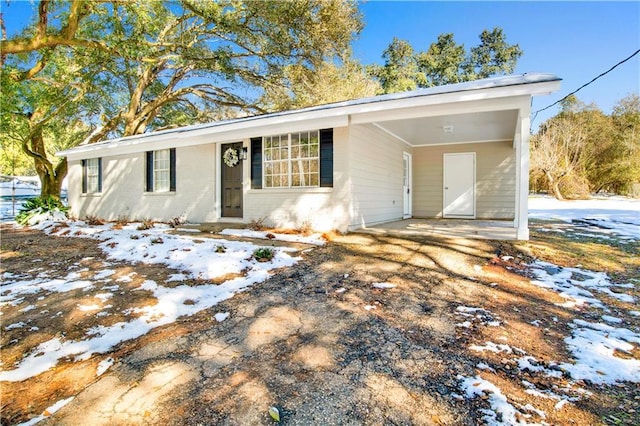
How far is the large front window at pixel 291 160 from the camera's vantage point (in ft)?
25.7

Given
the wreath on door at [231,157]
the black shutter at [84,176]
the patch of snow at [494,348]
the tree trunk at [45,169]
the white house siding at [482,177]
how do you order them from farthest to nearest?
1. the tree trunk at [45,169]
2. the black shutter at [84,176]
3. the white house siding at [482,177]
4. the wreath on door at [231,157]
5. the patch of snow at [494,348]

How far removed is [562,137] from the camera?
20812 mm

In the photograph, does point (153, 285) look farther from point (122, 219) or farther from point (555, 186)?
point (555, 186)

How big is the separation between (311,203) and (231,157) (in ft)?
9.21

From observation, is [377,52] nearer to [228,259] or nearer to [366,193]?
[366,193]

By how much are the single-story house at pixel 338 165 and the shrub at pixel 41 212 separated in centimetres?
60

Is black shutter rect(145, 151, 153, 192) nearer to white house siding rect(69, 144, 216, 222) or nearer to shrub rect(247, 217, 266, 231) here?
white house siding rect(69, 144, 216, 222)

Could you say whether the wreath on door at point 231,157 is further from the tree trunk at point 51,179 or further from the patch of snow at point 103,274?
the tree trunk at point 51,179

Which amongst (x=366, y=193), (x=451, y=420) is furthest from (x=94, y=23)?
(x=451, y=420)

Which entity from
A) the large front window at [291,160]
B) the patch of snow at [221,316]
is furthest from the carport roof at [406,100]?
the patch of snow at [221,316]

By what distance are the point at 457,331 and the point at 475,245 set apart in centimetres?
335

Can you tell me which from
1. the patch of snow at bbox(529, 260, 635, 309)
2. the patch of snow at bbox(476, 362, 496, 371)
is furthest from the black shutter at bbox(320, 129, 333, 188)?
the patch of snow at bbox(476, 362, 496, 371)

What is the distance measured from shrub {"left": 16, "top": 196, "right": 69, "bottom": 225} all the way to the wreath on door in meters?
7.11

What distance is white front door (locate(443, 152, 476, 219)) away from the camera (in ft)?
34.9
